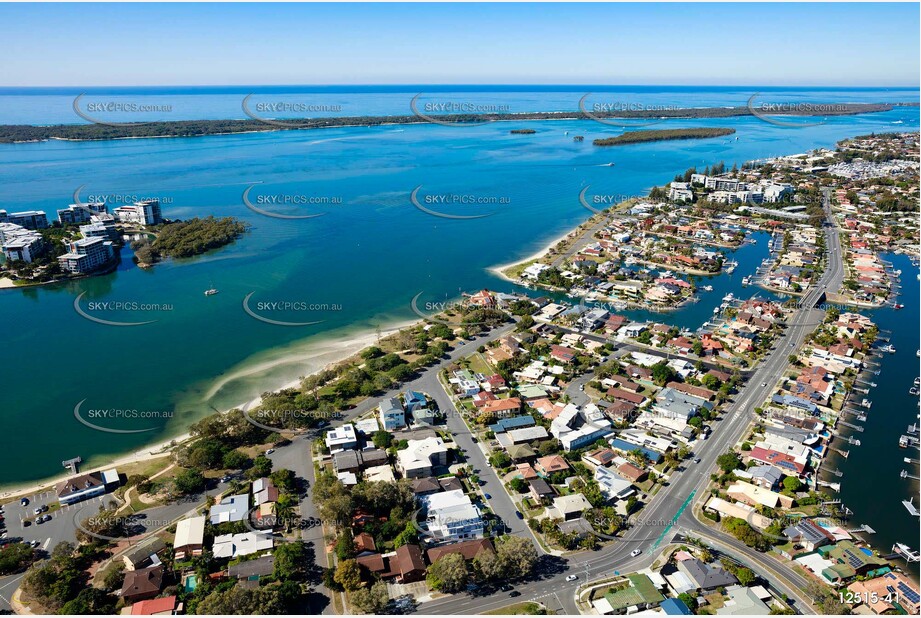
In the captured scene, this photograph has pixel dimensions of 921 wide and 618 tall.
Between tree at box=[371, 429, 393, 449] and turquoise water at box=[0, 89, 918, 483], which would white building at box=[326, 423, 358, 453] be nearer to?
tree at box=[371, 429, 393, 449]

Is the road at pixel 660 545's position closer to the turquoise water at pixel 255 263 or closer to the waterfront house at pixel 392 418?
the waterfront house at pixel 392 418

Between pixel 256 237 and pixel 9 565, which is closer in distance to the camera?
pixel 9 565

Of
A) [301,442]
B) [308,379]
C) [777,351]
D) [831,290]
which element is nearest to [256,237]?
[308,379]

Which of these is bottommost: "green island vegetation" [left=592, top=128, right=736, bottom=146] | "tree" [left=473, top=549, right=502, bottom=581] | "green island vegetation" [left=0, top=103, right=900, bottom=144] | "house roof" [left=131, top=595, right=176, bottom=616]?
"house roof" [left=131, top=595, right=176, bottom=616]

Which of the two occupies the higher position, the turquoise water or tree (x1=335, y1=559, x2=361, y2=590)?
the turquoise water

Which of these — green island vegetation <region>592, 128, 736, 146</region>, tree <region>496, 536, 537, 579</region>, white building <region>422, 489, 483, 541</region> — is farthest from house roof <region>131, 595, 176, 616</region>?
A: green island vegetation <region>592, 128, 736, 146</region>

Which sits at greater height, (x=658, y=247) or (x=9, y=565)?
(x=658, y=247)

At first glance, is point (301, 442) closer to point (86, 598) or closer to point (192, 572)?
point (192, 572)

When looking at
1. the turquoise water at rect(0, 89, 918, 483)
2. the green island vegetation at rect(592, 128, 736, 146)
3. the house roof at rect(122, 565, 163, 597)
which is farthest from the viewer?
the green island vegetation at rect(592, 128, 736, 146)
